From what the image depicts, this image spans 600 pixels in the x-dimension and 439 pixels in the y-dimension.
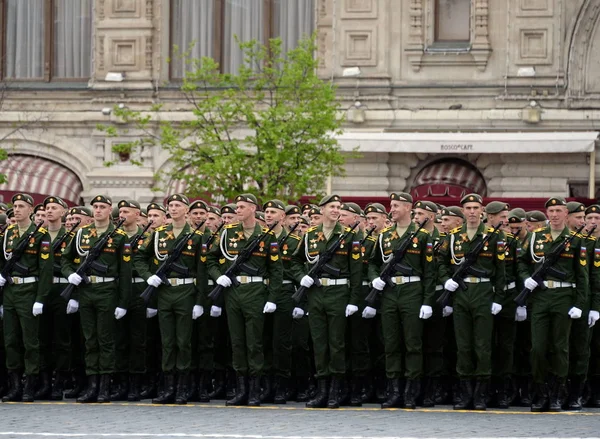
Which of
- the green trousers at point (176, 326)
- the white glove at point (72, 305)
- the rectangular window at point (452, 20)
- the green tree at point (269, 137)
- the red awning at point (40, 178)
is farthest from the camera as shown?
the red awning at point (40, 178)

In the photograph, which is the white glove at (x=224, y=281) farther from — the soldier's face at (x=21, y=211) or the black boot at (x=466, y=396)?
the black boot at (x=466, y=396)

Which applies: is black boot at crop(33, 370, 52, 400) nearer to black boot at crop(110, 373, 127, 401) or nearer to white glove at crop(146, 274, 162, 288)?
black boot at crop(110, 373, 127, 401)

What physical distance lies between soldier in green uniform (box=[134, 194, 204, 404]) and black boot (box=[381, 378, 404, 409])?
186cm

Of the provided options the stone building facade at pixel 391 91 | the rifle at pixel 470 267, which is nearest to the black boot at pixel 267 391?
the rifle at pixel 470 267

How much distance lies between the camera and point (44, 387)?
16906mm

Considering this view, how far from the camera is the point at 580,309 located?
15797 millimetres

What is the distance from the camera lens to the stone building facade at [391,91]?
102ft

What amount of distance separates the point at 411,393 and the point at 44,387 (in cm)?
355

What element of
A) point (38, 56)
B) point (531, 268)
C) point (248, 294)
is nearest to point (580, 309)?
point (531, 268)

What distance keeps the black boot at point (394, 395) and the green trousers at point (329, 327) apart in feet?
1.51

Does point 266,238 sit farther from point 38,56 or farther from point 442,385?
point 38,56

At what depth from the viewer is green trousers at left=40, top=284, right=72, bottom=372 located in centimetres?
1700

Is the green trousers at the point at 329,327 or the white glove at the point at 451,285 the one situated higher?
the white glove at the point at 451,285

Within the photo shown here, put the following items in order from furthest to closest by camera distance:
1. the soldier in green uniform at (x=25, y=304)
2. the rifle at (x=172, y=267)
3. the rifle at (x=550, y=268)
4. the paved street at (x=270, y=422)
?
the soldier in green uniform at (x=25, y=304) < the rifle at (x=172, y=267) < the rifle at (x=550, y=268) < the paved street at (x=270, y=422)
